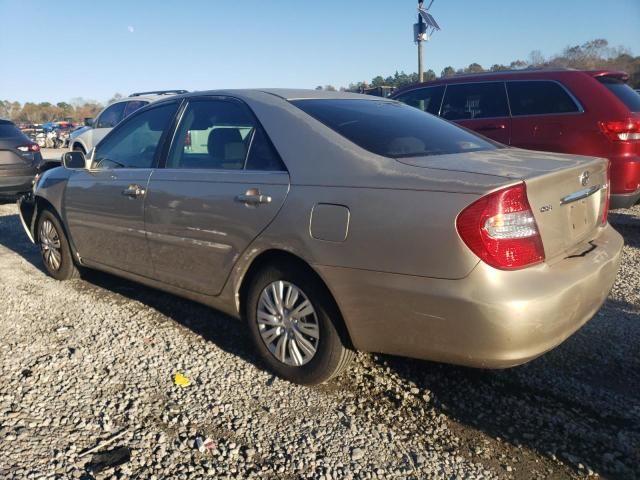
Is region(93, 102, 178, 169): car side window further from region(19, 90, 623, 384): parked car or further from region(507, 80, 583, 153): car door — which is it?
region(507, 80, 583, 153): car door

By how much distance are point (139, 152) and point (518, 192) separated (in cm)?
288

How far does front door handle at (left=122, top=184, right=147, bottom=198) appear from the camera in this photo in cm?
392

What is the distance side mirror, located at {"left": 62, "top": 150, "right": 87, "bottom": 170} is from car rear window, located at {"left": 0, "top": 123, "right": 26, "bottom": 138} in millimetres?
5623

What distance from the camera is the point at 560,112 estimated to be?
20.0 feet

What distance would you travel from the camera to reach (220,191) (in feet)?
11.0

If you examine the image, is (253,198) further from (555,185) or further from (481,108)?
(481,108)

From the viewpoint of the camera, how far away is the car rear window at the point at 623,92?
5910 mm

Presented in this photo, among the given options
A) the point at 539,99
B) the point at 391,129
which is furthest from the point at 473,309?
the point at 539,99

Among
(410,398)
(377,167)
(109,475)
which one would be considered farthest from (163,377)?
(377,167)

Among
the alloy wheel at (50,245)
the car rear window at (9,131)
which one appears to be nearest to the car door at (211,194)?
the alloy wheel at (50,245)

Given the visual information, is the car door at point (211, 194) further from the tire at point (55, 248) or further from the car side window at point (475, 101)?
the car side window at point (475, 101)

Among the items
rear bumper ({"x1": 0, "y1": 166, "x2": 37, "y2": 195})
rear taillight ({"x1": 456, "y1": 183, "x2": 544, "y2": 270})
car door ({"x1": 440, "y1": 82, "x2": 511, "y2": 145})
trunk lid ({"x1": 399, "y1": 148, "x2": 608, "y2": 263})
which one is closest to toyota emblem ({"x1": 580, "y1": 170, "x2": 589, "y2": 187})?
trunk lid ({"x1": 399, "y1": 148, "x2": 608, "y2": 263})

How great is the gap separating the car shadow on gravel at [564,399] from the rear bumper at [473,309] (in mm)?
405

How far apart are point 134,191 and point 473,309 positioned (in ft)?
8.43
